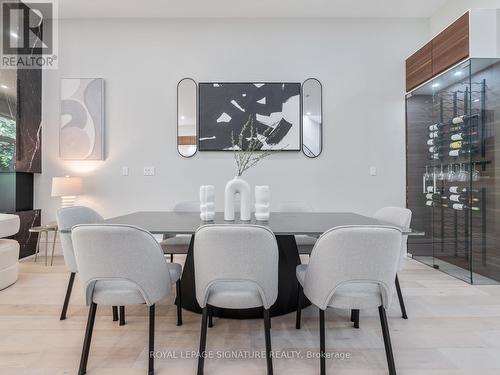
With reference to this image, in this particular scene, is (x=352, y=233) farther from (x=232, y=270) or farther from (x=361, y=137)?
(x=361, y=137)

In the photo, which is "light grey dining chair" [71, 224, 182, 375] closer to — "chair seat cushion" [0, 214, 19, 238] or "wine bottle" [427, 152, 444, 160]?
"chair seat cushion" [0, 214, 19, 238]

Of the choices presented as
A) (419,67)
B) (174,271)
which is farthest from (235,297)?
(419,67)

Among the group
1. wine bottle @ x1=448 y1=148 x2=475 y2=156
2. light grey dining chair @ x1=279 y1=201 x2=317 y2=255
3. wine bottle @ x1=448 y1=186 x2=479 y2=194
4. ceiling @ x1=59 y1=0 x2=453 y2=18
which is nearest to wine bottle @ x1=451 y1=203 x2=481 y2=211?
wine bottle @ x1=448 y1=186 x2=479 y2=194

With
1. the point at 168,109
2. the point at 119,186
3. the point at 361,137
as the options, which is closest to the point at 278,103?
the point at 361,137

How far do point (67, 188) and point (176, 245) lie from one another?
1984 millimetres

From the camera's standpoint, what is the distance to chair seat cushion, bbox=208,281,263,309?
1.39 metres

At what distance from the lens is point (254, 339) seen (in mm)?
1805

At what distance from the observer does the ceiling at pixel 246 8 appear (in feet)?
11.7

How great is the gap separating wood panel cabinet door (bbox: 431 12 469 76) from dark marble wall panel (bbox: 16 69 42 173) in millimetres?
4875

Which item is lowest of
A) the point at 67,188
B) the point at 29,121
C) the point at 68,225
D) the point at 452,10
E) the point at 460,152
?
the point at 68,225

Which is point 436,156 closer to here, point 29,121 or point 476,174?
point 476,174

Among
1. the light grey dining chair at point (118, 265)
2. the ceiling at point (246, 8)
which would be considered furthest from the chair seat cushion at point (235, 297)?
the ceiling at point (246, 8)

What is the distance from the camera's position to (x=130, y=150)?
12.9 feet

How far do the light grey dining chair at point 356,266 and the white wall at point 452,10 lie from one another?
10.5 ft
